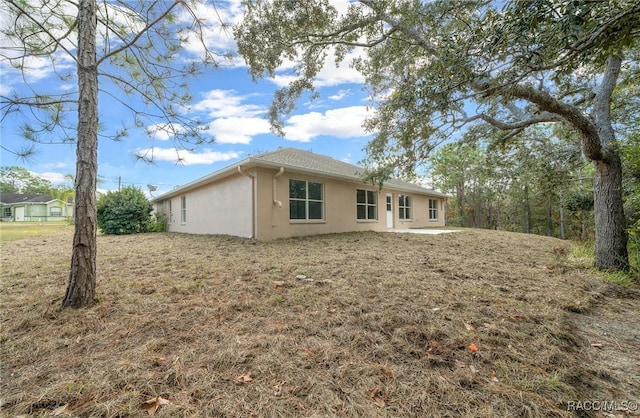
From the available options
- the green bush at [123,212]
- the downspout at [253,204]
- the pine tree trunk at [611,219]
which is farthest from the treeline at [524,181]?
the green bush at [123,212]

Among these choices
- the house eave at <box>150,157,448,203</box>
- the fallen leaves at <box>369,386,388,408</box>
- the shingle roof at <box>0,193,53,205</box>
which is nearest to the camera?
the fallen leaves at <box>369,386,388,408</box>

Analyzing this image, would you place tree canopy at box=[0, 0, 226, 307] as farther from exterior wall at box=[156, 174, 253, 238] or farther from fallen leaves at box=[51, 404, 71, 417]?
exterior wall at box=[156, 174, 253, 238]

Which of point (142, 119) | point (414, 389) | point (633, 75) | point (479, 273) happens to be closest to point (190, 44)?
point (142, 119)

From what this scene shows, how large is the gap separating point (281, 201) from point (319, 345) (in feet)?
23.8

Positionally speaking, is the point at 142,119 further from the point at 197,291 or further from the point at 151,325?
the point at 151,325

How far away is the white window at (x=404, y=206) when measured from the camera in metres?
15.8

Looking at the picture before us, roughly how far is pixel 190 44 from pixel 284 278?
3991mm

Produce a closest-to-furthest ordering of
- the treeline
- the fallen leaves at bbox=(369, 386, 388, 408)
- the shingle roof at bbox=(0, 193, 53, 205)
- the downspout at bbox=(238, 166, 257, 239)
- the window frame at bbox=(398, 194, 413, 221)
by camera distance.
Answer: the fallen leaves at bbox=(369, 386, 388, 408) → the treeline → the downspout at bbox=(238, 166, 257, 239) → the window frame at bbox=(398, 194, 413, 221) → the shingle roof at bbox=(0, 193, 53, 205)

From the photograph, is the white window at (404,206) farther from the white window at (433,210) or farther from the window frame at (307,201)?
the window frame at (307,201)

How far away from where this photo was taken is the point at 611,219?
5301mm

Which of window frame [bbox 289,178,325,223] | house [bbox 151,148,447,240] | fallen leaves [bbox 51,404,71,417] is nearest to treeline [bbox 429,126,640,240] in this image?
house [bbox 151,148,447,240]

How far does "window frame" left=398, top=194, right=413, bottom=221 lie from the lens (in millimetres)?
15797

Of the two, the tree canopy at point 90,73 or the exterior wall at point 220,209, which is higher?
the tree canopy at point 90,73

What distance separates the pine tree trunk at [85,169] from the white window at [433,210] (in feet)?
62.3
